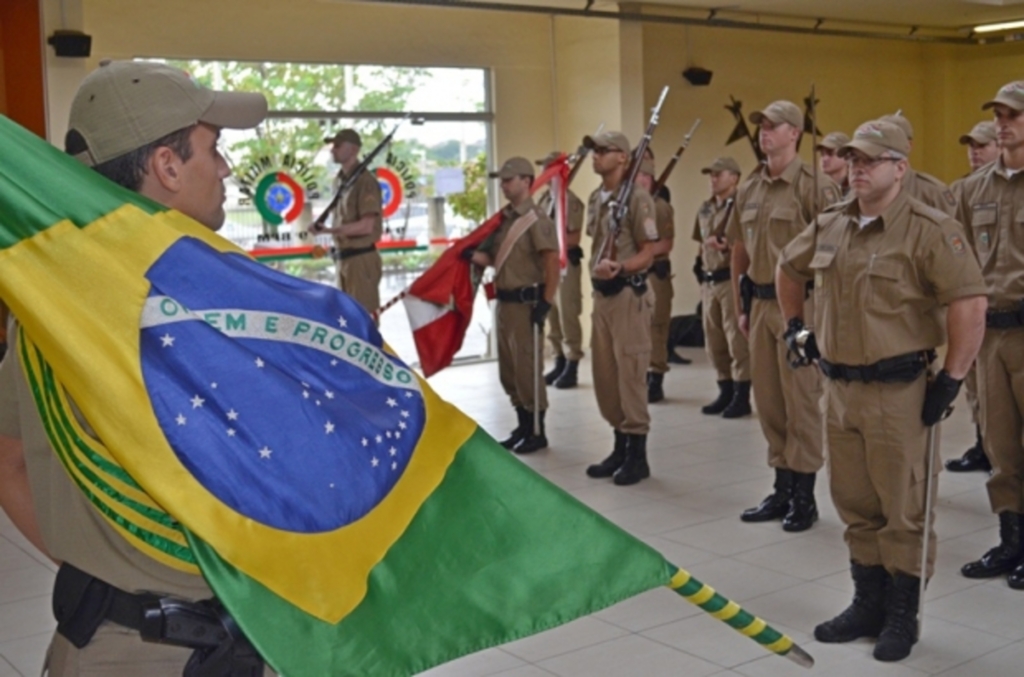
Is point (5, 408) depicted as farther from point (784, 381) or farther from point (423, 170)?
point (423, 170)

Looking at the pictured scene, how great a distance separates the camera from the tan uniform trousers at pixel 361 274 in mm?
9539

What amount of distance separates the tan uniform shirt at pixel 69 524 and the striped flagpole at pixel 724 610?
27.8 inches

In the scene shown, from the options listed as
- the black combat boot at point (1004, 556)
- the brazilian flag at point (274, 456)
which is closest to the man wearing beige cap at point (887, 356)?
the black combat boot at point (1004, 556)

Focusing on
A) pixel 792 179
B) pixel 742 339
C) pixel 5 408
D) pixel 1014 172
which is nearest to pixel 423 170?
pixel 742 339

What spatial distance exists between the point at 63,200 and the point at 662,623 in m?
3.28

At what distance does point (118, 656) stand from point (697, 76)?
11618mm

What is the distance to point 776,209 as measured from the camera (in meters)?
5.74

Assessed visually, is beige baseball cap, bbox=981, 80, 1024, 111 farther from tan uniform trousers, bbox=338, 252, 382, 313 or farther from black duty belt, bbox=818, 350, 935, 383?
tan uniform trousers, bbox=338, 252, 382, 313

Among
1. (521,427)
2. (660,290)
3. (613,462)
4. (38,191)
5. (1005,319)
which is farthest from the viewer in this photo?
(660,290)

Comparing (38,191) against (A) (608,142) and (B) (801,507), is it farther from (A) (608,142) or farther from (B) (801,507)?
(A) (608,142)

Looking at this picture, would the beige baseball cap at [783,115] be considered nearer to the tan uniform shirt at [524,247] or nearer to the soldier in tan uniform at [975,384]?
the soldier in tan uniform at [975,384]

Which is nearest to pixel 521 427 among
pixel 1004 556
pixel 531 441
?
pixel 531 441

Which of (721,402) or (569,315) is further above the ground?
(569,315)

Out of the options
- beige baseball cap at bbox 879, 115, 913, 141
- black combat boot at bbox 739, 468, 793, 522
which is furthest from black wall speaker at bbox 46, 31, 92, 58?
beige baseball cap at bbox 879, 115, 913, 141
